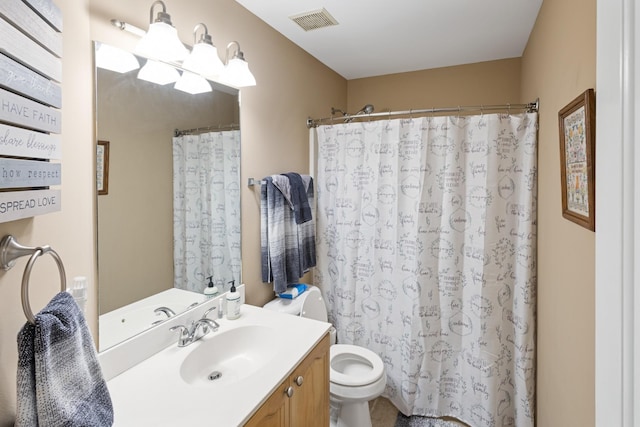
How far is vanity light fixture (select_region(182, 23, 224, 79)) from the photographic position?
1390 mm

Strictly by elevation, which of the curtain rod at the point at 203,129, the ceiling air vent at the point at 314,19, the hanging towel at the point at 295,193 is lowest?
the hanging towel at the point at 295,193

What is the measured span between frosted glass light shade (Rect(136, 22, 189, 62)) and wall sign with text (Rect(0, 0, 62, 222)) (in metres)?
0.30

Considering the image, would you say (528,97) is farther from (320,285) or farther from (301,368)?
(301,368)

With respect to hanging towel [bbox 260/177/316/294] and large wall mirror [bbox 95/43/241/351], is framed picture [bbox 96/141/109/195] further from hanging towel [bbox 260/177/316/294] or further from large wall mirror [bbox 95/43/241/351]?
hanging towel [bbox 260/177/316/294]

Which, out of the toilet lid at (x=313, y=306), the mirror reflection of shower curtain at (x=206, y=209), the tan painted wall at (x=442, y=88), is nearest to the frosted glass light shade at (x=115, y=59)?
the mirror reflection of shower curtain at (x=206, y=209)

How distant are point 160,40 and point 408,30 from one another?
1513mm

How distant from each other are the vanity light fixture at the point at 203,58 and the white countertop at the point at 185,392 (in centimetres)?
116

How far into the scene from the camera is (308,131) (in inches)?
98.4

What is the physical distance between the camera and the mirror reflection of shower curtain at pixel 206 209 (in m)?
1.51

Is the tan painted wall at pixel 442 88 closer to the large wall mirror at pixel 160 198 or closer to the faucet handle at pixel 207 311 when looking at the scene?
the large wall mirror at pixel 160 198

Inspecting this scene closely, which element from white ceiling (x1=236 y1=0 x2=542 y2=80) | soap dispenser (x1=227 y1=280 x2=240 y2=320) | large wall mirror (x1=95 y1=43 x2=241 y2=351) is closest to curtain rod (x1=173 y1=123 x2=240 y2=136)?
large wall mirror (x1=95 y1=43 x2=241 y2=351)

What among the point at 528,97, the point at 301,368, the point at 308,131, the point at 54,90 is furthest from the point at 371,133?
the point at 54,90

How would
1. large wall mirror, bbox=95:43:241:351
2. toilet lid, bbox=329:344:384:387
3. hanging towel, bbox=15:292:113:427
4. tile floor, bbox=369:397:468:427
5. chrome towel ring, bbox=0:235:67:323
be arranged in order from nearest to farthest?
hanging towel, bbox=15:292:113:427 → chrome towel ring, bbox=0:235:67:323 → large wall mirror, bbox=95:43:241:351 → toilet lid, bbox=329:344:384:387 → tile floor, bbox=369:397:468:427
